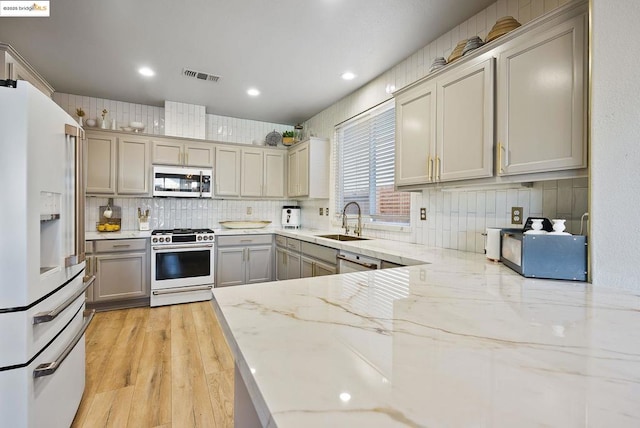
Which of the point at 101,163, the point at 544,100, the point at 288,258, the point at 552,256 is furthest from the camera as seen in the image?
the point at 288,258

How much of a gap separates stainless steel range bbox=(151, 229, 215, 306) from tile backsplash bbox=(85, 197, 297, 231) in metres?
0.58

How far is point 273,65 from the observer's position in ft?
9.96

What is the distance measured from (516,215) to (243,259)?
3274 millimetres

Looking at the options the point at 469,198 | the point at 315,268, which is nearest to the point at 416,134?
the point at 469,198

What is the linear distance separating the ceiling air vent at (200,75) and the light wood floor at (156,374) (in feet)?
8.68

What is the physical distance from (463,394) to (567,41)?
168 cm

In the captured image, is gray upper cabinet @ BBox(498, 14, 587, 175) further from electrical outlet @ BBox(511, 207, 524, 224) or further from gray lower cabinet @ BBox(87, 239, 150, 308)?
gray lower cabinet @ BBox(87, 239, 150, 308)

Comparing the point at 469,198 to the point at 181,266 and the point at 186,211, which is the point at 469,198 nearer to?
the point at 181,266

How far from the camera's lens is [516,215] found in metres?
1.92

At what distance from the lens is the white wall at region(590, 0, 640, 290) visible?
1.13 metres

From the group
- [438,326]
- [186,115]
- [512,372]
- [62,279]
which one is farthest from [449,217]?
[186,115]

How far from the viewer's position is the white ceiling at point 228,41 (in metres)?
2.17

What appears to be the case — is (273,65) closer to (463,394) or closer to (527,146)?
(527,146)

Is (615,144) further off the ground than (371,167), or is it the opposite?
(371,167)
